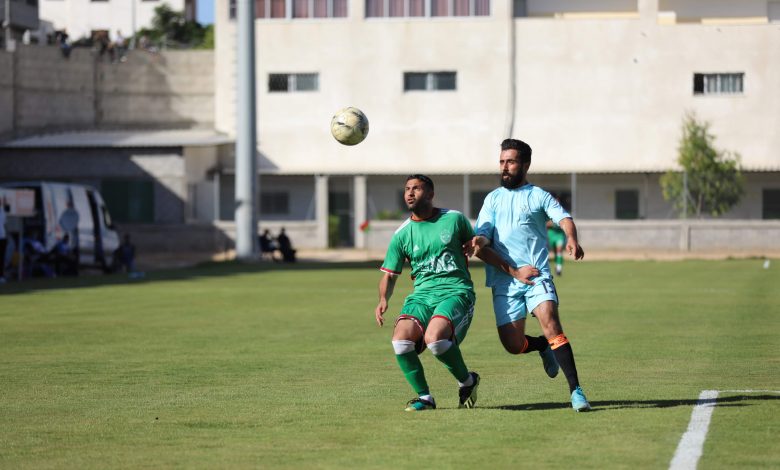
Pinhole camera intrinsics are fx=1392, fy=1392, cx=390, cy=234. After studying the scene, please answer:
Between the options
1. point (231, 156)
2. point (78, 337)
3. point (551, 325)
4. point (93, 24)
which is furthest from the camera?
point (93, 24)

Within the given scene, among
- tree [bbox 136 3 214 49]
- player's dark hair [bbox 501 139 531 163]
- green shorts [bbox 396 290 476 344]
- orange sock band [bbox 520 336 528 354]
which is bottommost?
orange sock band [bbox 520 336 528 354]

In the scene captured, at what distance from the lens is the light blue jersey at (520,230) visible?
37.7ft

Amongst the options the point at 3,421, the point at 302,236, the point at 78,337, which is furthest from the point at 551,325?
the point at 302,236

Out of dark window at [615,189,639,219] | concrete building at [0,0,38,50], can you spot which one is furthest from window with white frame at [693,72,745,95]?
concrete building at [0,0,38,50]

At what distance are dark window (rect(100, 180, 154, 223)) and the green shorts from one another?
5287cm

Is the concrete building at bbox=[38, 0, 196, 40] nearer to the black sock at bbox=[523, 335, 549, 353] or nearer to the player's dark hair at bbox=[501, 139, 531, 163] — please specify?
the black sock at bbox=[523, 335, 549, 353]

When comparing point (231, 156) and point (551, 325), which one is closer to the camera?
point (551, 325)

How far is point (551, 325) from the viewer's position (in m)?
A: 11.3

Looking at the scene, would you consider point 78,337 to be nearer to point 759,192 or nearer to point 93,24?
point 759,192

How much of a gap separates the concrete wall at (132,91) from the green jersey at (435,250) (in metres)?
58.6

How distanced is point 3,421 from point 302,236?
53.2 m

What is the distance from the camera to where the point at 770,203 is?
212 ft

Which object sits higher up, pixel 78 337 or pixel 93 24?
pixel 93 24

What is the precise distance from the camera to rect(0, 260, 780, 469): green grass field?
30.8 feet
